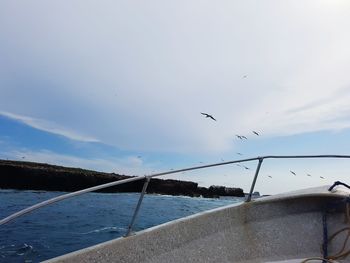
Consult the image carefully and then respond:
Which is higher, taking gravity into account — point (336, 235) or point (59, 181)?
point (59, 181)

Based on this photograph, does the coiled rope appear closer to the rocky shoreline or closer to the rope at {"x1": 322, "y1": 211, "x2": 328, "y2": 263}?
the rope at {"x1": 322, "y1": 211, "x2": 328, "y2": 263}

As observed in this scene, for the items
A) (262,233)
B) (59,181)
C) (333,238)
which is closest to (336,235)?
(333,238)

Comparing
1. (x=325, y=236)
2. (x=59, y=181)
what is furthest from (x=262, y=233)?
(x=59, y=181)

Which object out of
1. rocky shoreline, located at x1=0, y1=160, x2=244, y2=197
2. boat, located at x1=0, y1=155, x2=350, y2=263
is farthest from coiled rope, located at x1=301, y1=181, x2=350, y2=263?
rocky shoreline, located at x1=0, y1=160, x2=244, y2=197

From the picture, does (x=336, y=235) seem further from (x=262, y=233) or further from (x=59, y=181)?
(x=59, y=181)

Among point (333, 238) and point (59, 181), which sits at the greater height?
point (59, 181)

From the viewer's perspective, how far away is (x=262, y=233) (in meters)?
4.05

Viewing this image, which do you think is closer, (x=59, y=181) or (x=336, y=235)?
(x=336, y=235)

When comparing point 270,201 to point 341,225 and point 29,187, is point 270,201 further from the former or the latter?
point 29,187

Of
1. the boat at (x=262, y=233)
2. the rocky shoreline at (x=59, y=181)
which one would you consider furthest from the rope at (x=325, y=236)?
the rocky shoreline at (x=59, y=181)

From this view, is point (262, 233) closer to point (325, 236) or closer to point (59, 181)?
point (325, 236)

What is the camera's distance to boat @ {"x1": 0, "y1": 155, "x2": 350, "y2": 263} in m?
3.27

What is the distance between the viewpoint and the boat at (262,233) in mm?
3265

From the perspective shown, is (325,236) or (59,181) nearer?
(325,236)
